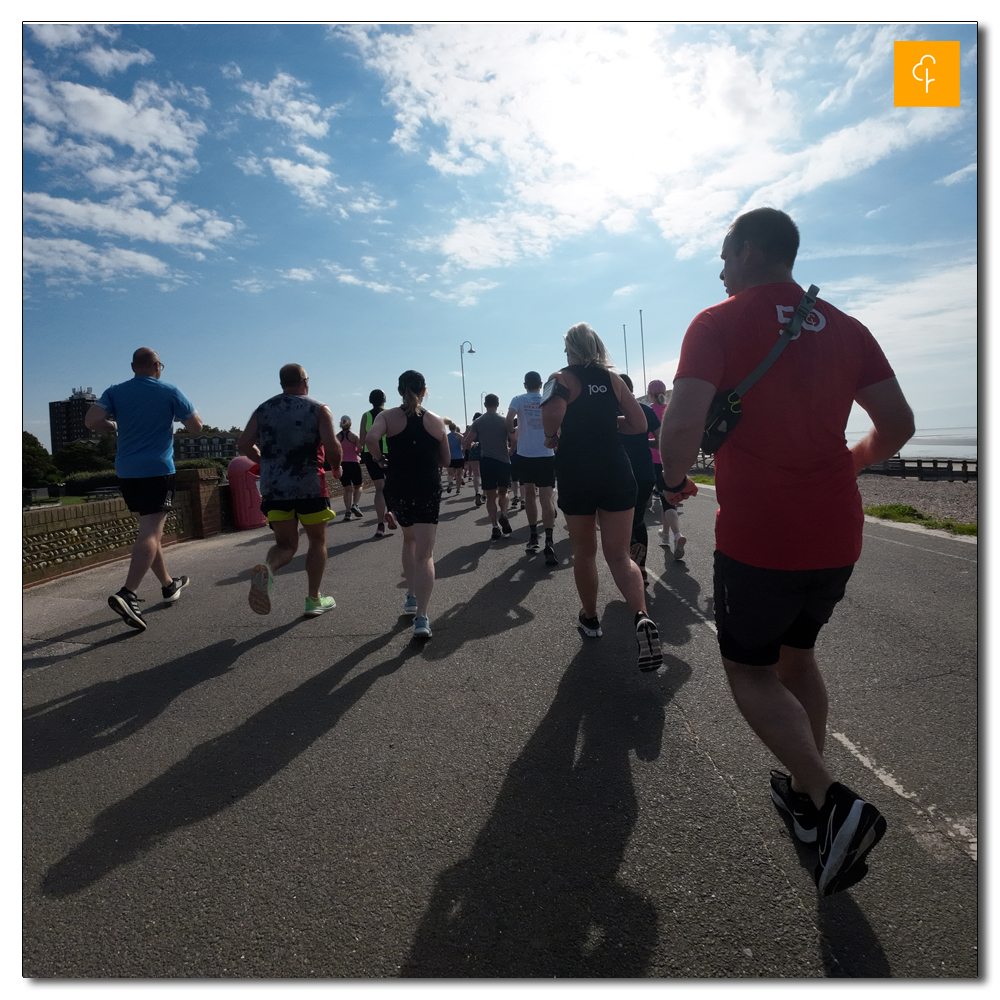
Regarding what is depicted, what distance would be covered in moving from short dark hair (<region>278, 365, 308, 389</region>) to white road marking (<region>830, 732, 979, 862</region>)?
4.25m

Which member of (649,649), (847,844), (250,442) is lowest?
(847,844)

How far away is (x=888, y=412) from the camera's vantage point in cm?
190

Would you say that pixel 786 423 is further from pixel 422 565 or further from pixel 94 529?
pixel 94 529

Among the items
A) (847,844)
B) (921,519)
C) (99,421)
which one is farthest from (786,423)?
(921,519)

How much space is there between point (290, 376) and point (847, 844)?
450cm

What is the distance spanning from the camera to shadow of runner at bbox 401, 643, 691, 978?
1.58 m

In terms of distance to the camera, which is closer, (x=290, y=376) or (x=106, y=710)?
(x=106, y=710)

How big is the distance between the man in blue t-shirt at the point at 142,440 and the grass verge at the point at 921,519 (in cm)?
892

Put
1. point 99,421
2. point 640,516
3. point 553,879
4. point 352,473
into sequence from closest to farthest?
point 553,879 < point 99,421 < point 640,516 < point 352,473

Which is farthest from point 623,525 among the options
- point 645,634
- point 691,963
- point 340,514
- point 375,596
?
point 340,514

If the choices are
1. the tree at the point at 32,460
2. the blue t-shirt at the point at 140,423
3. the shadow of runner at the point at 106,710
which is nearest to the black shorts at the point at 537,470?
the blue t-shirt at the point at 140,423

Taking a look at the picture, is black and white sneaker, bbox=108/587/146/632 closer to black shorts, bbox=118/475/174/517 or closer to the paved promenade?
the paved promenade

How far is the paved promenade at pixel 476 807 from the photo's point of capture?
5.33 ft

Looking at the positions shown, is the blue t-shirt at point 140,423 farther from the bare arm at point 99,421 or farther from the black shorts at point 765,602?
the black shorts at point 765,602
